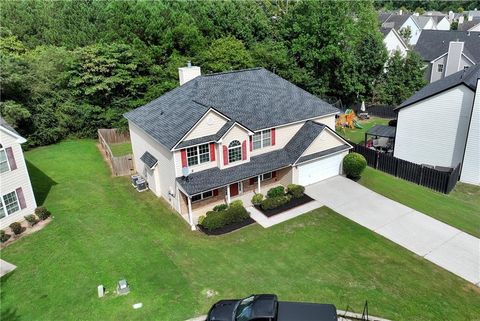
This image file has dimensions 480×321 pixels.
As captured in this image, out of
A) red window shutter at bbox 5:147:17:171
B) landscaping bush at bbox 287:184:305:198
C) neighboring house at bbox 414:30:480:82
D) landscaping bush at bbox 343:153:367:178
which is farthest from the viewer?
neighboring house at bbox 414:30:480:82

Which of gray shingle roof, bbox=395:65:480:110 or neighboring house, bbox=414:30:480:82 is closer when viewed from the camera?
gray shingle roof, bbox=395:65:480:110

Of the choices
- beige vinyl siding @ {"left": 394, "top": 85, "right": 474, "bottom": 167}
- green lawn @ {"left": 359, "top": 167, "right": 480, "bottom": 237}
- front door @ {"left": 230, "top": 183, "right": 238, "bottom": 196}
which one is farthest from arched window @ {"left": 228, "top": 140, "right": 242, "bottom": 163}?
beige vinyl siding @ {"left": 394, "top": 85, "right": 474, "bottom": 167}

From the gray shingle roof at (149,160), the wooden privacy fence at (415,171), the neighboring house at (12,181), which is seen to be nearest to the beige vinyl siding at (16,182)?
the neighboring house at (12,181)

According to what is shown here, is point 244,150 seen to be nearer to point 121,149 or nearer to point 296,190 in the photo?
point 296,190

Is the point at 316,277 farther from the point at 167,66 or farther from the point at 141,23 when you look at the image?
the point at 141,23

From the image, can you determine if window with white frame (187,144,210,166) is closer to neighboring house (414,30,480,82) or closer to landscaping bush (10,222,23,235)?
landscaping bush (10,222,23,235)

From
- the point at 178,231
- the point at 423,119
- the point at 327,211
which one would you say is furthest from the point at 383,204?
the point at 178,231
